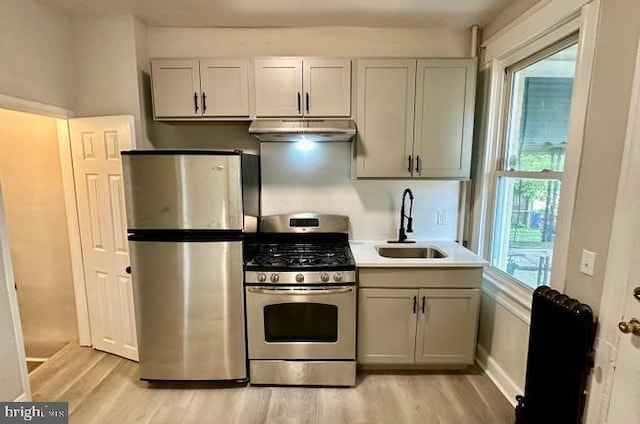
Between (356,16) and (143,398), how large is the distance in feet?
10.6

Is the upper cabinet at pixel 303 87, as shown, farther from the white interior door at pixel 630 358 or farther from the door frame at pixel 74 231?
the white interior door at pixel 630 358

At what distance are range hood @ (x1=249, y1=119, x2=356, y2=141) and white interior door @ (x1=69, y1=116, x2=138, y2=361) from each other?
988 millimetres

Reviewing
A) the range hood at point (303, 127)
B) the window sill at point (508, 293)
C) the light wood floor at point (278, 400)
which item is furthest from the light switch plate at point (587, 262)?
the range hood at point (303, 127)

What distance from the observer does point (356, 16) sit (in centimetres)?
240

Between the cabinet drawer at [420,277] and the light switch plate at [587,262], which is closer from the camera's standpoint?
the light switch plate at [587,262]

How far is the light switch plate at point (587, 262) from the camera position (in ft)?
4.91

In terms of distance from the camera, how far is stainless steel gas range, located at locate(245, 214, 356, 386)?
2.16 metres

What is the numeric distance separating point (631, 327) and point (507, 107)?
167cm

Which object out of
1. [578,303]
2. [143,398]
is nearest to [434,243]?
[578,303]

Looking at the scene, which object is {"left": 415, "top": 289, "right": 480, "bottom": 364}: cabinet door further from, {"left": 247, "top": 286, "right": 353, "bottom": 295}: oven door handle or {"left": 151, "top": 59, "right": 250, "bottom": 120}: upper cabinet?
{"left": 151, "top": 59, "right": 250, "bottom": 120}: upper cabinet

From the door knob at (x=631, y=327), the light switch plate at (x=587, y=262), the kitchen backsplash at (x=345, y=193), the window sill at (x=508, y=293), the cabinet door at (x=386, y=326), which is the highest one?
the kitchen backsplash at (x=345, y=193)

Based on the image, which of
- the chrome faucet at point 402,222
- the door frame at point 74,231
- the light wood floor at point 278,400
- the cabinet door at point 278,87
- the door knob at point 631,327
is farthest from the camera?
the chrome faucet at point 402,222

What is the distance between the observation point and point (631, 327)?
1268 millimetres

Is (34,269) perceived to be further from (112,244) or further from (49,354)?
(112,244)
